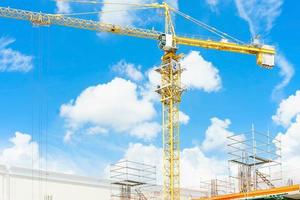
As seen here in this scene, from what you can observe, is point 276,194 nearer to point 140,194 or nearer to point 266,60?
point 140,194

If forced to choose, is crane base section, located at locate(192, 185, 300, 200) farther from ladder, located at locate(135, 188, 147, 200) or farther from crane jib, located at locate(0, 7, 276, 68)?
crane jib, located at locate(0, 7, 276, 68)

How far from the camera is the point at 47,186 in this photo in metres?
52.5

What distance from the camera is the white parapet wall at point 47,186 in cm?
5028

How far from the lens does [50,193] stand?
2067 inches

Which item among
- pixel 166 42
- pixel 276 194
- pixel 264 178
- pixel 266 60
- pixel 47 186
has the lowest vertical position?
pixel 276 194

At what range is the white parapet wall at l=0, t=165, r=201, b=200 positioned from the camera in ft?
165

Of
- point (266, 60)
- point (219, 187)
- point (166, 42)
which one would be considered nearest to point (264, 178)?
point (219, 187)

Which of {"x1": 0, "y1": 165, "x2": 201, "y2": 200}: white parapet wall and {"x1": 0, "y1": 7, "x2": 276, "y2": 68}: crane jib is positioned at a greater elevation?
{"x1": 0, "y1": 7, "x2": 276, "y2": 68}: crane jib

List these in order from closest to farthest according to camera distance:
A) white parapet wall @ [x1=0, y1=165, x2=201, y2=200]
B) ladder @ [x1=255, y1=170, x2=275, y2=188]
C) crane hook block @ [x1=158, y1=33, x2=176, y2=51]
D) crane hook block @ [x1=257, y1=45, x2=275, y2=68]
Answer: ladder @ [x1=255, y1=170, x2=275, y2=188] < white parapet wall @ [x1=0, y1=165, x2=201, y2=200] < crane hook block @ [x1=158, y1=33, x2=176, y2=51] < crane hook block @ [x1=257, y1=45, x2=275, y2=68]

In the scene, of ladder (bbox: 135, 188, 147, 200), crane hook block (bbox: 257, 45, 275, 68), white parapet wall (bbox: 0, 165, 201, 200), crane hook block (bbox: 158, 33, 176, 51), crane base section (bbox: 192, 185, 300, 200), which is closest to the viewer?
crane base section (bbox: 192, 185, 300, 200)

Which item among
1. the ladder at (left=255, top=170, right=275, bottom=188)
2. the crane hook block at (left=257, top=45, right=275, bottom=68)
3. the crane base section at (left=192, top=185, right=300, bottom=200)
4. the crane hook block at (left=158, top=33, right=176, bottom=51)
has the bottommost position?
the crane base section at (left=192, top=185, right=300, bottom=200)

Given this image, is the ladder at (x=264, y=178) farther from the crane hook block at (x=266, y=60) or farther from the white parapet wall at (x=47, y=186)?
the crane hook block at (x=266, y=60)

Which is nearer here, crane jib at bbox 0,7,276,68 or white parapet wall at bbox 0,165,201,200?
white parapet wall at bbox 0,165,201,200

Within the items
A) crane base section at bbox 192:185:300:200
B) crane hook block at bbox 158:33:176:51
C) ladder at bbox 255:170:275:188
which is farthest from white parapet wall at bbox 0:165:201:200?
crane hook block at bbox 158:33:176:51
